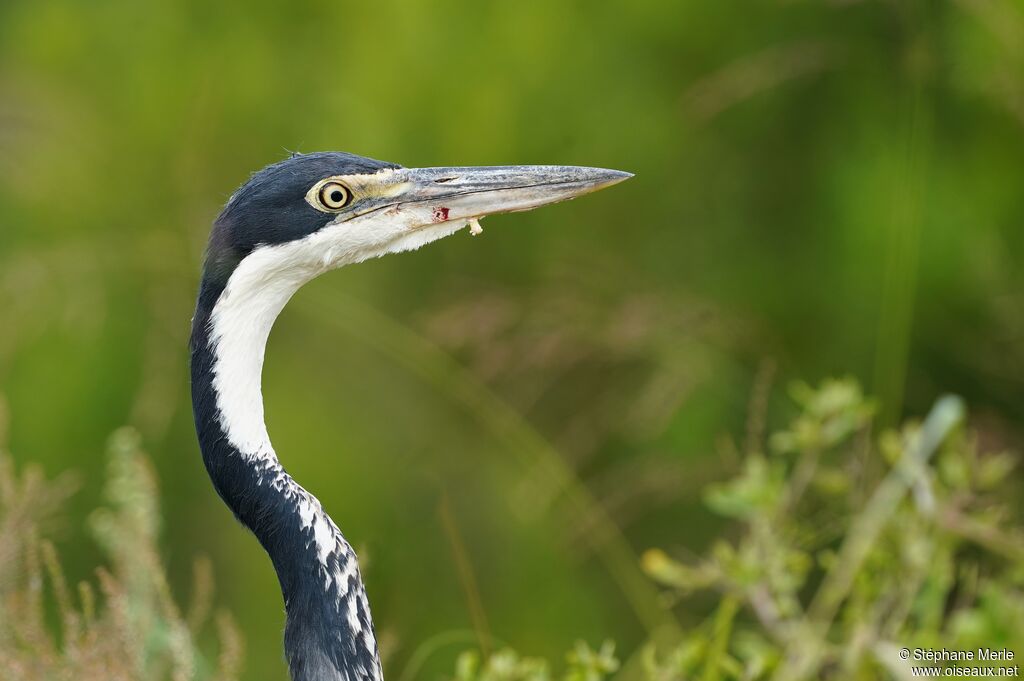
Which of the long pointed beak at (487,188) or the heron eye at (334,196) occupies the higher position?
the heron eye at (334,196)

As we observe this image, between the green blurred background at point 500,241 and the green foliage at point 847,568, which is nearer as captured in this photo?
the green foliage at point 847,568

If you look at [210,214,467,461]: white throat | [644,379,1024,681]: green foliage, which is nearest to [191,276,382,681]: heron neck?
[210,214,467,461]: white throat

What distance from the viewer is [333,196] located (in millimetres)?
2408

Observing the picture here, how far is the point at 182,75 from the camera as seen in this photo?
539 centimetres

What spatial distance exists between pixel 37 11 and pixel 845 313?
358cm

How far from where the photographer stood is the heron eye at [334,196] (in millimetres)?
2395

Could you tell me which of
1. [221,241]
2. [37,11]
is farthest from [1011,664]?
[37,11]

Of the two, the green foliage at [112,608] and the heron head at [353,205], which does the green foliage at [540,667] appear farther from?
the heron head at [353,205]

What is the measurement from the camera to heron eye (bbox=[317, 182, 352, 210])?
94.3 inches

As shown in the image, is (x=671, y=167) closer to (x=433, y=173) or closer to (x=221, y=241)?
(x=433, y=173)

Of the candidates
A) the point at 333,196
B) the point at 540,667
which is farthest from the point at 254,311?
the point at 540,667

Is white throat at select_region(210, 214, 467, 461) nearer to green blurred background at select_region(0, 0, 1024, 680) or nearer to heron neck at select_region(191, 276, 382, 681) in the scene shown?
heron neck at select_region(191, 276, 382, 681)

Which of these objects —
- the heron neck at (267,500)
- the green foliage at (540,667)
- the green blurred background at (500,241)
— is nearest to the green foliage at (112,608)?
the heron neck at (267,500)

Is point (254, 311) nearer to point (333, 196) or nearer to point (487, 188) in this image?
point (333, 196)
